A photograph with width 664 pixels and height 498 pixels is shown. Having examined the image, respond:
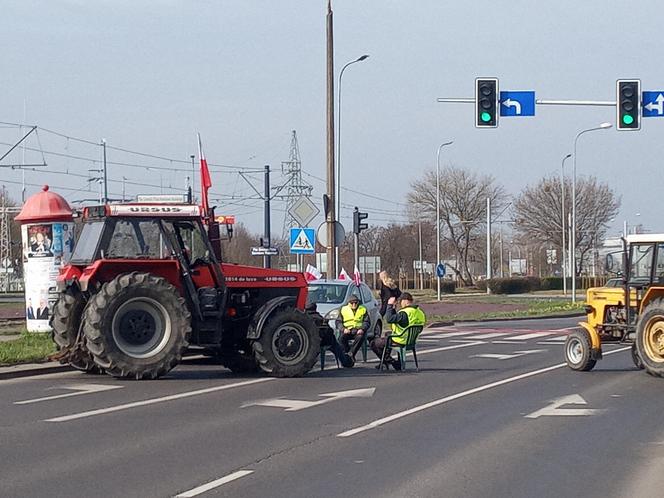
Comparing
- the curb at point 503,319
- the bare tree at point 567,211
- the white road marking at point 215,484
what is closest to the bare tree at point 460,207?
the bare tree at point 567,211

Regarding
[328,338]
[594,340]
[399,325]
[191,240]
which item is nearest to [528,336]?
[594,340]

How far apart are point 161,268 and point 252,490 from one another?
9452 mm

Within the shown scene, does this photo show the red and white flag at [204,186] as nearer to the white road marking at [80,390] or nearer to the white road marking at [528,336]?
the white road marking at [80,390]

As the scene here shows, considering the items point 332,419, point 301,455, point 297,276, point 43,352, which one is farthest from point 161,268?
point 301,455

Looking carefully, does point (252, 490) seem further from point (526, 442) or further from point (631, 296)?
point (631, 296)

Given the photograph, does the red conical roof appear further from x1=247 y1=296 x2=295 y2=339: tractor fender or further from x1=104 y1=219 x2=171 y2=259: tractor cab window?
x1=247 y1=296 x2=295 y2=339: tractor fender

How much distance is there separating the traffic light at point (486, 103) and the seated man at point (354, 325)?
21.5 feet

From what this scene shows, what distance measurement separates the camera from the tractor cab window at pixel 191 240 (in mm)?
18281

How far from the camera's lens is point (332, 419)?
1334 centimetres

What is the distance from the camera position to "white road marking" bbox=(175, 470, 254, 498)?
8.85 m

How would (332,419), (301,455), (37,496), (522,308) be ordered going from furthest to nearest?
(522,308) < (332,419) < (301,455) < (37,496)

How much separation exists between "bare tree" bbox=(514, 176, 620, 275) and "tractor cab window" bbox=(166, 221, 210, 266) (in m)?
73.1

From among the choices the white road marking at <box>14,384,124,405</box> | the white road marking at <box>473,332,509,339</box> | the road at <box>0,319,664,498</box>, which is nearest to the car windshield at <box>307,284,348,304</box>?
the white road marking at <box>473,332,509,339</box>

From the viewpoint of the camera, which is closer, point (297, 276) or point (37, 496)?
point (37, 496)
